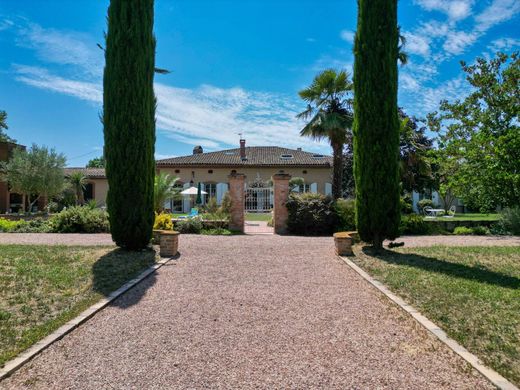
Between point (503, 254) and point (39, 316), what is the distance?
9166 mm

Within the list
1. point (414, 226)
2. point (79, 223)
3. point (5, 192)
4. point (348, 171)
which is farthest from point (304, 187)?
point (5, 192)

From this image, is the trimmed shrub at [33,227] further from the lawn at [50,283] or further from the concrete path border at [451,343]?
the concrete path border at [451,343]

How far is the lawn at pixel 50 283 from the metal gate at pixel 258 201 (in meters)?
17.5

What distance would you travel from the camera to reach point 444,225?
47.5 feet

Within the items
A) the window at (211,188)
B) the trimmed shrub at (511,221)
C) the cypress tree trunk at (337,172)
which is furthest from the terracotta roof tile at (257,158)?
the trimmed shrub at (511,221)

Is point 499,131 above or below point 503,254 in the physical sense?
above

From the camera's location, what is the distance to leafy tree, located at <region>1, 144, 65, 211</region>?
2186 cm

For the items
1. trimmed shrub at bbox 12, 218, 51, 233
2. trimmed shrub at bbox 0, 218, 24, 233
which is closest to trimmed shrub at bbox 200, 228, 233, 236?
trimmed shrub at bbox 12, 218, 51, 233

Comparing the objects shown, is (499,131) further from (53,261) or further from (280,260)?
(53,261)

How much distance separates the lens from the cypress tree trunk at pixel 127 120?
790 centimetres

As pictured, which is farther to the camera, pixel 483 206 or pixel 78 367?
pixel 483 206

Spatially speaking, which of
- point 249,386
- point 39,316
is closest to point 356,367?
point 249,386

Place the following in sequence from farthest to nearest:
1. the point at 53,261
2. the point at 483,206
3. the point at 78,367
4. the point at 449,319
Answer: the point at 483,206 → the point at 53,261 → the point at 449,319 → the point at 78,367

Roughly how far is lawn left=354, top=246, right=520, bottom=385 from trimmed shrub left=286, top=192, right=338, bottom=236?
397 centimetres
